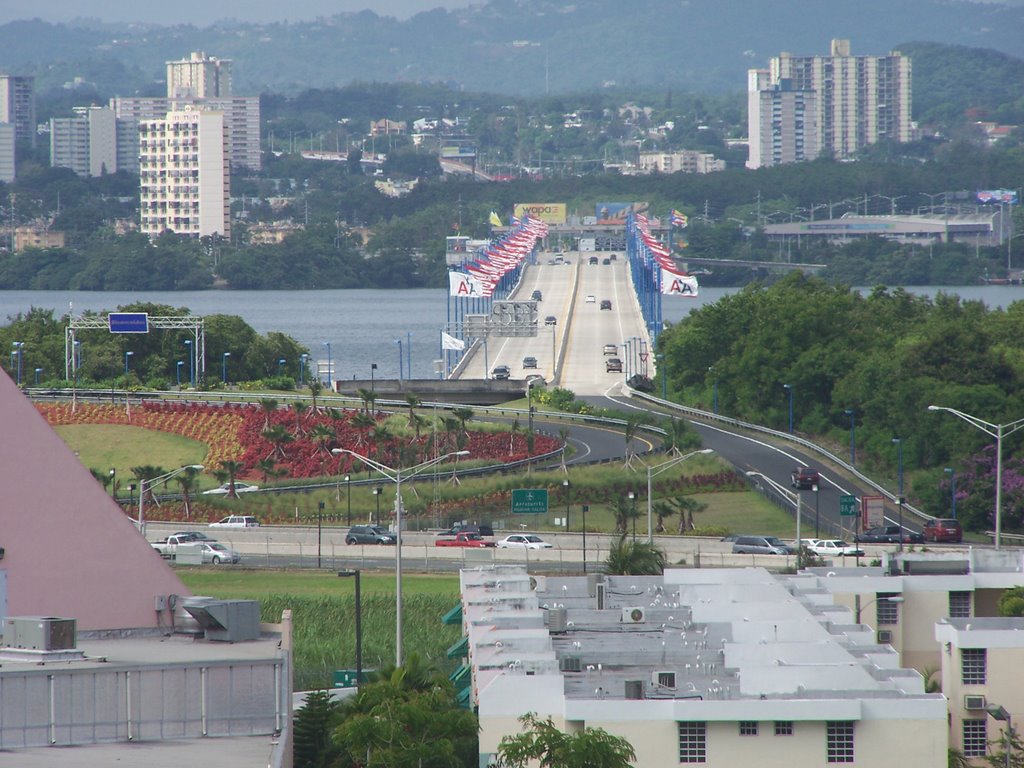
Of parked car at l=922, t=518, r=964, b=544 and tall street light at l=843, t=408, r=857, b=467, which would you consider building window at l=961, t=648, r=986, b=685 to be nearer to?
parked car at l=922, t=518, r=964, b=544

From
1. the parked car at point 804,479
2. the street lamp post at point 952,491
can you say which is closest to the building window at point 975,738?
the street lamp post at point 952,491

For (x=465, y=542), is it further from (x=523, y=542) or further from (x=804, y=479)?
(x=804, y=479)

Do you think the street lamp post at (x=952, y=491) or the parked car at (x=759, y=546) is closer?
the parked car at (x=759, y=546)

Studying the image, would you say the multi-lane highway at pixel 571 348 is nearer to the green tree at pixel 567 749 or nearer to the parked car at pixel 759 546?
the parked car at pixel 759 546

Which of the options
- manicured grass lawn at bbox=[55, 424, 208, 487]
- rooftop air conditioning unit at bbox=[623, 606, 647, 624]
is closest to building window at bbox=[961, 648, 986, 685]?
rooftop air conditioning unit at bbox=[623, 606, 647, 624]

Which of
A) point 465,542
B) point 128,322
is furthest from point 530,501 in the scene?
point 128,322

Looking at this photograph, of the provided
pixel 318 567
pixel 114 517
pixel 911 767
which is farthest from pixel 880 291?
pixel 114 517
